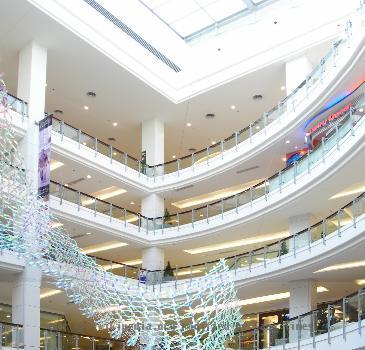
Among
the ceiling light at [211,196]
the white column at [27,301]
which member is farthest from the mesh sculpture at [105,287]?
the ceiling light at [211,196]

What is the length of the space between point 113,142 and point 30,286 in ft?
45.8

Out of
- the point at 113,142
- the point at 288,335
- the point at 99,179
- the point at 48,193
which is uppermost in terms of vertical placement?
the point at 113,142

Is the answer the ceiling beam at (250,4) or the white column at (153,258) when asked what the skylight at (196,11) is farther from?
the white column at (153,258)

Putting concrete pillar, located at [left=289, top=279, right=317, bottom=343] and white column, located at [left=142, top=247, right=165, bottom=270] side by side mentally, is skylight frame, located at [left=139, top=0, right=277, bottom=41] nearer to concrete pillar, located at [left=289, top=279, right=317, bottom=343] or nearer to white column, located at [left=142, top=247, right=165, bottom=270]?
white column, located at [left=142, top=247, right=165, bottom=270]

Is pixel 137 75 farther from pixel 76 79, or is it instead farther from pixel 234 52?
pixel 234 52

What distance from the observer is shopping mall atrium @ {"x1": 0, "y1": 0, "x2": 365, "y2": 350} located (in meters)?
18.6

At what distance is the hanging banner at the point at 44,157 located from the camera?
65.4 feet

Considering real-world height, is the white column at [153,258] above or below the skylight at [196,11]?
below

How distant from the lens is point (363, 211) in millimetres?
15891

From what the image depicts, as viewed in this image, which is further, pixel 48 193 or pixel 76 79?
pixel 76 79

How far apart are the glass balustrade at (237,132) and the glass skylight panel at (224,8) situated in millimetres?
4805

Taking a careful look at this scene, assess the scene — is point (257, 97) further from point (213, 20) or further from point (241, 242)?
point (241, 242)

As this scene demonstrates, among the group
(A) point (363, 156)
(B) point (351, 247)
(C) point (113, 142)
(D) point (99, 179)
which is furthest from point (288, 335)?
(C) point (113, 142)

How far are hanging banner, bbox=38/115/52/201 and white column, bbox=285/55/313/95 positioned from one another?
28.8 ft
